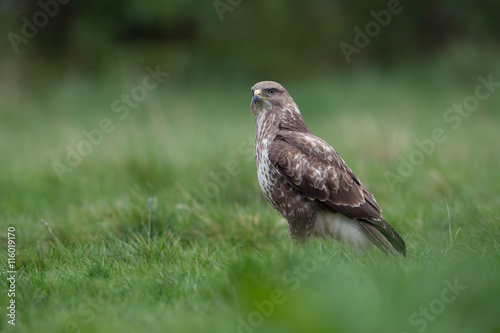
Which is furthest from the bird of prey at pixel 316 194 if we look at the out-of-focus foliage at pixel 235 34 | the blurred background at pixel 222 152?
the out-of-focus foliage at pixel 235 34

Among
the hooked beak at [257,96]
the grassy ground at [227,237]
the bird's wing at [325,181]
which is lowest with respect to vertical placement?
the grassy ground at [227,237]

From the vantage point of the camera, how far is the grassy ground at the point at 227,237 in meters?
3.12

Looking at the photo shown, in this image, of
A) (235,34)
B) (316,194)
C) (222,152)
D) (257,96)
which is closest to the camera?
(316,194)

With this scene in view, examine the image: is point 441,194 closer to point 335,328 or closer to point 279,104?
point 279,104

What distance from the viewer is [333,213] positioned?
4.68m

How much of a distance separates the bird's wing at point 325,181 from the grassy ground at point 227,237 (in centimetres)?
20

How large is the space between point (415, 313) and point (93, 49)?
1533 centimetres

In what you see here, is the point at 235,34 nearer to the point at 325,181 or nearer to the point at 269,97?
the point at 269,97

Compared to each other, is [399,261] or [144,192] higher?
[399,261]

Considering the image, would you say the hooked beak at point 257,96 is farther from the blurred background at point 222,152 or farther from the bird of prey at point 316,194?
the blurred background at point 222,152

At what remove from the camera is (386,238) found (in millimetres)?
4613

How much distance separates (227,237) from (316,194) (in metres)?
0.95

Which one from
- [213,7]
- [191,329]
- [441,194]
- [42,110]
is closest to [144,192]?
[441,194]

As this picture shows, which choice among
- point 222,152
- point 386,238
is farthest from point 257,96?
point 222,152
